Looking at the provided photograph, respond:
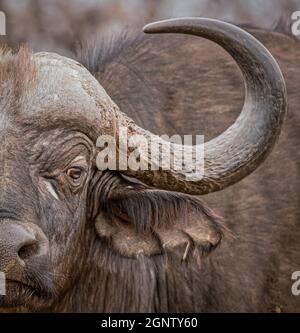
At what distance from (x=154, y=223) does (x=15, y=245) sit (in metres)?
1.04

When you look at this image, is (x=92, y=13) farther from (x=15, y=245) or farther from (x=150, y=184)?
(x=15, y=245)

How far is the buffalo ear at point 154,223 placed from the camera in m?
5.46

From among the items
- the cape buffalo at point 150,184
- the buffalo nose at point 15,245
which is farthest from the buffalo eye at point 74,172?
the buffalo nose at point 15,245

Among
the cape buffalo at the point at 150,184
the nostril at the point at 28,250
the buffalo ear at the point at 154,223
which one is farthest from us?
the buffalo ear at the point at 154,223

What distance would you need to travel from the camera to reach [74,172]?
523cm

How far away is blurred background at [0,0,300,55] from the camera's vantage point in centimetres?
1260

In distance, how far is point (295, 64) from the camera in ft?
22.3

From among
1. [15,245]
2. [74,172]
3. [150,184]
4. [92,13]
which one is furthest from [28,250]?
[92,13]

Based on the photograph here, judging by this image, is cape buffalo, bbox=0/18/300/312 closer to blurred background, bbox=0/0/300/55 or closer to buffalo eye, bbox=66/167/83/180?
buffalo eye, bbox=66/167/83/180

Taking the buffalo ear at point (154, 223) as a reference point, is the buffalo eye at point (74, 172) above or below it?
above

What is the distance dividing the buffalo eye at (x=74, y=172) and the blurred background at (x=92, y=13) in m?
7.26

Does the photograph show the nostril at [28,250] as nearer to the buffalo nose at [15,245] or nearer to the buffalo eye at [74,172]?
the buffalo nose at [15,245]
